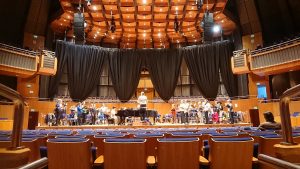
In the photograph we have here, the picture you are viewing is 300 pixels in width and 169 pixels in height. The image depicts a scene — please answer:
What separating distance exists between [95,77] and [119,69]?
178 cm

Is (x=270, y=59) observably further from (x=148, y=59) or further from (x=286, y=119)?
(x=286, y=119)

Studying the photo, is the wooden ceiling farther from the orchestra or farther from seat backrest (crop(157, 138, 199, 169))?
seat backrest (crop(157, 138, 199, 169))

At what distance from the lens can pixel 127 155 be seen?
2670 mm

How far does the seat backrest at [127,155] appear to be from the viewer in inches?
105

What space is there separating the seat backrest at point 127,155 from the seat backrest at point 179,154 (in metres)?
0.23

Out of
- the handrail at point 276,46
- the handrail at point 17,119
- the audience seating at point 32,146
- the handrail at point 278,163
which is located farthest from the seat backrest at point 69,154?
the handrail at point 276,46

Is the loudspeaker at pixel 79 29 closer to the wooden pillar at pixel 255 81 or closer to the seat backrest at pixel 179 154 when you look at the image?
the seat backrest at pixel 179 154

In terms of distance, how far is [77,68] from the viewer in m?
15.4

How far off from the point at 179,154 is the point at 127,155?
1.94 feet

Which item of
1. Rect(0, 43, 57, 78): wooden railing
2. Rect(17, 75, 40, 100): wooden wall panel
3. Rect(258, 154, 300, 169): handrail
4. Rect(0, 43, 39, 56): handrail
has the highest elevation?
Rect(0, 43, 39, 56): handrail

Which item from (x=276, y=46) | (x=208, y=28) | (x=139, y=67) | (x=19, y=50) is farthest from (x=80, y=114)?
(x=276, y=46)

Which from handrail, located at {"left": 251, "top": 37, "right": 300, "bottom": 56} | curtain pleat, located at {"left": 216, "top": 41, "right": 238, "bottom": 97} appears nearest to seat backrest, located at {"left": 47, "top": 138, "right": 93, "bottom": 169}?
handrail, located at {"left": 251, "top": 37, "right": 300, "bottom": 56}

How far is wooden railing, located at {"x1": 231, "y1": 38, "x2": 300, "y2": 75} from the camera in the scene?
12.3 metres

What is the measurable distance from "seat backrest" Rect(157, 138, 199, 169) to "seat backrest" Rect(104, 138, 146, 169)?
0.23 m
